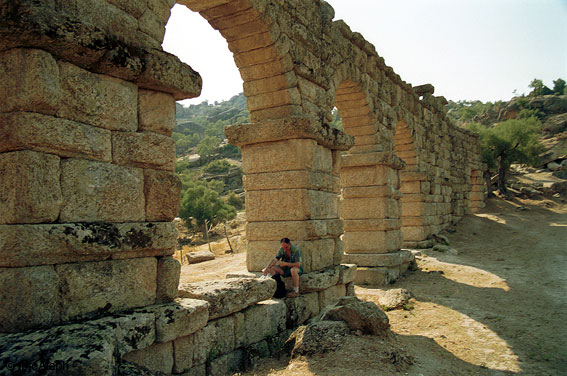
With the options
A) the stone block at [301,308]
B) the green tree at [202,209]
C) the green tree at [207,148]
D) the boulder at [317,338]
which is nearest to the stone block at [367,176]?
the stone block at [301,308]

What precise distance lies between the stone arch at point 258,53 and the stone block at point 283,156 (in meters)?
0.49

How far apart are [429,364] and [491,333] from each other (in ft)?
6.39

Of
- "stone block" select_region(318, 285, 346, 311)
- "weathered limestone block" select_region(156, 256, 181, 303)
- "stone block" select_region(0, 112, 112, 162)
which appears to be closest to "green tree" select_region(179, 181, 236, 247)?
"stone block" select_region(318, 285, 346, 311)

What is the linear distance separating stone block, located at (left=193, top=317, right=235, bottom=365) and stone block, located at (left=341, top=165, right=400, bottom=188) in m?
6.09

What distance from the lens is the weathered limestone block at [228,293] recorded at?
4.33m

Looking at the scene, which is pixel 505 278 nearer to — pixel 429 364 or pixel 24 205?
pixel 429 364

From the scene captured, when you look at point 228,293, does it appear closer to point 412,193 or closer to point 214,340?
point 214,340

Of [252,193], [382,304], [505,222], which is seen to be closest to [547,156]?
[505,222]

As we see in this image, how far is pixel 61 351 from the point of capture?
2590 mm

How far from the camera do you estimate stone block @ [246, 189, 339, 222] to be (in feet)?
20.1

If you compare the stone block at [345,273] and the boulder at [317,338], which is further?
the stone block at [345,273]

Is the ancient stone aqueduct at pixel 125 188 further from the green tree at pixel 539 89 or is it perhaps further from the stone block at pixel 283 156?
the green tree at pixel 539 89

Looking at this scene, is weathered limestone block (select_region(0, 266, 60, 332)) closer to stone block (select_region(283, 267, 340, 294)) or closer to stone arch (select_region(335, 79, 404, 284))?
stone block (select_region(283, 267, 340, 294))

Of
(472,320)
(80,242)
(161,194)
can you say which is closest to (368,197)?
(472,320)
